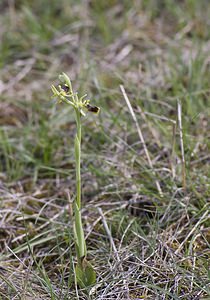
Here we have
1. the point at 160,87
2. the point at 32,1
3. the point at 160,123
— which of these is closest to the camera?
the point at 160,123

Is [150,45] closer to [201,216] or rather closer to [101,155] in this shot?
[101,155]

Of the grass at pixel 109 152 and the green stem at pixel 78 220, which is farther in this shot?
the grass at pixel 109 152

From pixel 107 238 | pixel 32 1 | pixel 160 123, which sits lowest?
pixel 107 238

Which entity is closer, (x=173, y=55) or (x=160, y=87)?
(x=160, y=87)

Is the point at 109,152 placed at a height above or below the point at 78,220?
below

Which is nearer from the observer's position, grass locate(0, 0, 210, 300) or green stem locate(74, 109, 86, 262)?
green stem locate(74, 109, 86, 262)

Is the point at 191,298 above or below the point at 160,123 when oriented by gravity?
below

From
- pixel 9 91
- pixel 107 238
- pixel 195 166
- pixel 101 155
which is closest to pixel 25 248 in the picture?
pixel 107 238

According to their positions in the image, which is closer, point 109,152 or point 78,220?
point 78,220
